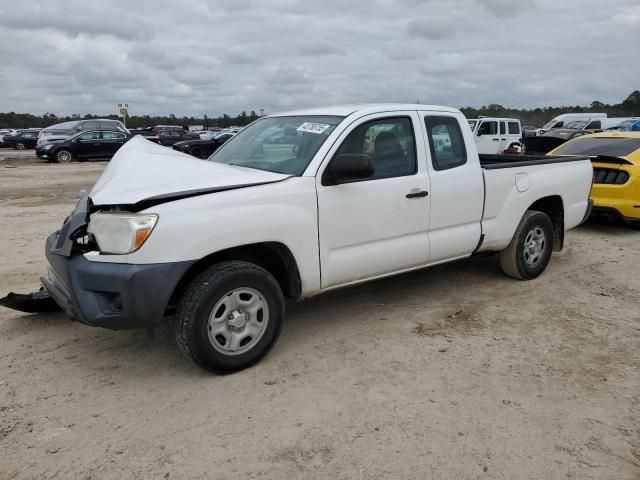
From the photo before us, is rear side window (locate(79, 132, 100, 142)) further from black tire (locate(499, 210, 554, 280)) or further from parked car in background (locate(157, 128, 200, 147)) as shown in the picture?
black tire (locate(499, 210, 554, 280))

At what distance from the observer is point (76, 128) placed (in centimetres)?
2434

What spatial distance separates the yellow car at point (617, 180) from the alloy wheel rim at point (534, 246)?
2.80 meters

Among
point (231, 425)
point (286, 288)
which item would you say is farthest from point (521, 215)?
point (231, 425)

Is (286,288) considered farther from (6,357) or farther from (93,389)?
(6,357)

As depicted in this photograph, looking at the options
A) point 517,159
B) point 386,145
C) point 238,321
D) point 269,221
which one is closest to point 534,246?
point 517,159

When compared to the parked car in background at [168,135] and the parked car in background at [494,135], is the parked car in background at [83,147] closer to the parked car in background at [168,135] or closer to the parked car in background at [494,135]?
the parked car in background at [168,135]

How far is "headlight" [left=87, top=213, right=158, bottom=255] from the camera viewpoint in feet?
10.8

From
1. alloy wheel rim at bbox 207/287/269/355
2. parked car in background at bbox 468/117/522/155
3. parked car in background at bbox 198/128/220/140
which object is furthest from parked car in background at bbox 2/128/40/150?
alloy wheel rim at bbox 207/287/269/355

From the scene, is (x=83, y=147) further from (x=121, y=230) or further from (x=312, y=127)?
(x=121, y=230)

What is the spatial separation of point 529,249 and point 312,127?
2.83m

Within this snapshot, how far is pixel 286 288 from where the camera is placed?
409 centimetres

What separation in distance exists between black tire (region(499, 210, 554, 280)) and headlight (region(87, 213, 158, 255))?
3.77 m

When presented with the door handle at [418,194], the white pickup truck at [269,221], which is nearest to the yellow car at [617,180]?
the white pickup truck at [269,221]

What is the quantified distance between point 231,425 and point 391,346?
→ 1506 mm
